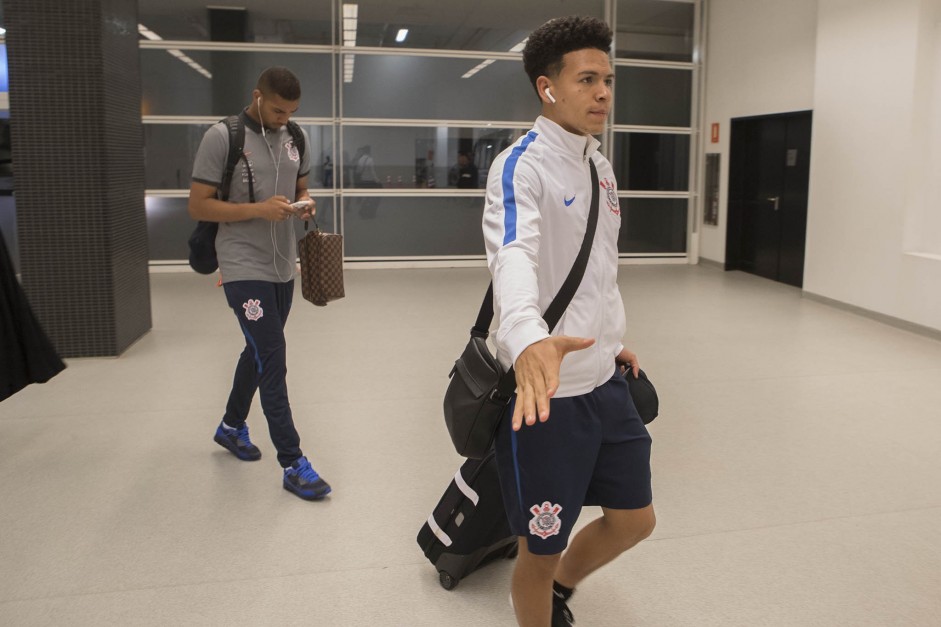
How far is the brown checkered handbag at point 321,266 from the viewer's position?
3285 millimetres

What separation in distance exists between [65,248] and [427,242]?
226 inches

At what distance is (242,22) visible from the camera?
9836 mm

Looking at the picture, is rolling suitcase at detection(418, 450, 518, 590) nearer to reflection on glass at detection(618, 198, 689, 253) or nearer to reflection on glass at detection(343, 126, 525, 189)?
reflection on glass at detection(343, 126, 525, 189)

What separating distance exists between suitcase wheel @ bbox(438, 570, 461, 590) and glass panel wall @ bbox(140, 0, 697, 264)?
26.7 feet

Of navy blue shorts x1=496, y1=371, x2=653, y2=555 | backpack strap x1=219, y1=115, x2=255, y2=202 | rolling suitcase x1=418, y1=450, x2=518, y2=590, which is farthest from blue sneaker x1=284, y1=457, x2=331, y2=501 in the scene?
navy blue shorts x1=496, y1=371, x2=653, y2=555

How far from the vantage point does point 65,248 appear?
209 inches

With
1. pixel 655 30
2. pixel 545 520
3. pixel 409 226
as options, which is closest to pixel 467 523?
pixel 545 520

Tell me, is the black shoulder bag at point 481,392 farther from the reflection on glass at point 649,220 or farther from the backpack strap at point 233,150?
the reflection on glass at point 649,220

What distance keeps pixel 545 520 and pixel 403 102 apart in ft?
29.5

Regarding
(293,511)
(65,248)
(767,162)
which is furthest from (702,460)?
(767,162)

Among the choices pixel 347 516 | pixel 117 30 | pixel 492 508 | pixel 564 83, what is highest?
pixel 117 30

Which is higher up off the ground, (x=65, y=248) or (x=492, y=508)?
(x=65, y=248)

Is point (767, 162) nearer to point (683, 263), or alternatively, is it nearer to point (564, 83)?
point (683, 263)

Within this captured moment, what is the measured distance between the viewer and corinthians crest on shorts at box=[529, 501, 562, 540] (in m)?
1.85
